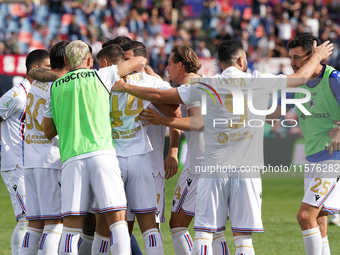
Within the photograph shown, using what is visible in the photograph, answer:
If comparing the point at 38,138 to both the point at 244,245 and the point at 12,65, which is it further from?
the point at 12,65

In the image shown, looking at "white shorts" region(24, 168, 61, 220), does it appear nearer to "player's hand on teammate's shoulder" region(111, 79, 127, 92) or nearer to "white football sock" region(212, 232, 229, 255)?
"player's hand on teammate's shoulder" region(111, 79, 127, 92)

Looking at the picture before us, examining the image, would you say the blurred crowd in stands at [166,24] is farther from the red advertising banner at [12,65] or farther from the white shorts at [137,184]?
the white shorts at [137,184]

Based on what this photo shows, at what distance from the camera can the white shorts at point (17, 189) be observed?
604 centimetres

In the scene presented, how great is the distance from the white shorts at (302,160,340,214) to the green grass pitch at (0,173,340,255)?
6.32ft

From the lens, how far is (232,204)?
188 inches

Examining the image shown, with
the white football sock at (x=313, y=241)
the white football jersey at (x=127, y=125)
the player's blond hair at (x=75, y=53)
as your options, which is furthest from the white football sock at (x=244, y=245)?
the player's blond hair at (x=75, y=53)

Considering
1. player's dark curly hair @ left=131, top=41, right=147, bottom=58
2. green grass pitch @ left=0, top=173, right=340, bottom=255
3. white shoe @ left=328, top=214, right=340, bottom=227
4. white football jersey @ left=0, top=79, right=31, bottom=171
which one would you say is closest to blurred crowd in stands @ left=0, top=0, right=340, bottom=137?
green grass pitch @ left=0, top=173, right=340, bottom=255

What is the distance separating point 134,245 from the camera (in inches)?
239

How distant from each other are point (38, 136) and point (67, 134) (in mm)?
793

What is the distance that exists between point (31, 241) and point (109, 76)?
2.05m

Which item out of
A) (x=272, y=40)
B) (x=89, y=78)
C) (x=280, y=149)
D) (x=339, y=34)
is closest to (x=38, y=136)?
(x=89, y=78)

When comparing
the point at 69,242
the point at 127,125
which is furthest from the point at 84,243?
the point at 127,125

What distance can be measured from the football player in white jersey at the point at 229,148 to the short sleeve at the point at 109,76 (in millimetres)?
220

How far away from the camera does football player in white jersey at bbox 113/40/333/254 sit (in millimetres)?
4715
